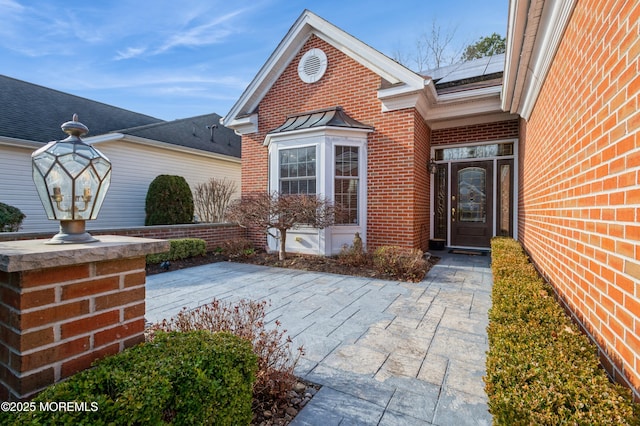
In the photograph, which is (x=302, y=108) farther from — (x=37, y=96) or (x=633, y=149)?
(x=37, y=96)

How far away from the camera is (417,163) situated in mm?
6941

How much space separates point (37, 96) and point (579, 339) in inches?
582

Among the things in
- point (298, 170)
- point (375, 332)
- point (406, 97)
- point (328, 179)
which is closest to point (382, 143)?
point (406, 97)

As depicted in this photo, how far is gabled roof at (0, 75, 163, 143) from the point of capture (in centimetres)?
836

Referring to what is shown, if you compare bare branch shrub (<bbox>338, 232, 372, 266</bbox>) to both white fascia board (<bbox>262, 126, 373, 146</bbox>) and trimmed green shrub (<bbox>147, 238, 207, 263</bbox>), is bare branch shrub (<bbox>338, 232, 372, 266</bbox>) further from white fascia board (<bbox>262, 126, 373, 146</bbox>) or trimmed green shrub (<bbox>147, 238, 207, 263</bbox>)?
trimmed green shrub (<bbox>147, 238, 207, 263</bbox>)

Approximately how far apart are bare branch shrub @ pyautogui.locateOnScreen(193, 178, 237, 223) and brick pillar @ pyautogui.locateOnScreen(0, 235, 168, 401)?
10.2m

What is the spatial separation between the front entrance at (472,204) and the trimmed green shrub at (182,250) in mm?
6731

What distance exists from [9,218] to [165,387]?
9.03 m

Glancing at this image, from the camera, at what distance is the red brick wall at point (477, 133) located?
735cm

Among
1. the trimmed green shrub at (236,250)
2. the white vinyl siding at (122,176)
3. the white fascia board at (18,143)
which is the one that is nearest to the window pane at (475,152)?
the trimmed green shrub at (236,250)

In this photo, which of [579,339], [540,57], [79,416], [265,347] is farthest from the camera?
[540,57]

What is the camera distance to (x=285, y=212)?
6.39 m

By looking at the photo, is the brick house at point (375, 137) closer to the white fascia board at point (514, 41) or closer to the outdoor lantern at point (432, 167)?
the outdoor lantern at point (432, 167)

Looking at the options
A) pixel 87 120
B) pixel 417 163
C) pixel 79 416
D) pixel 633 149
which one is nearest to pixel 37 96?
pixel 87 120
